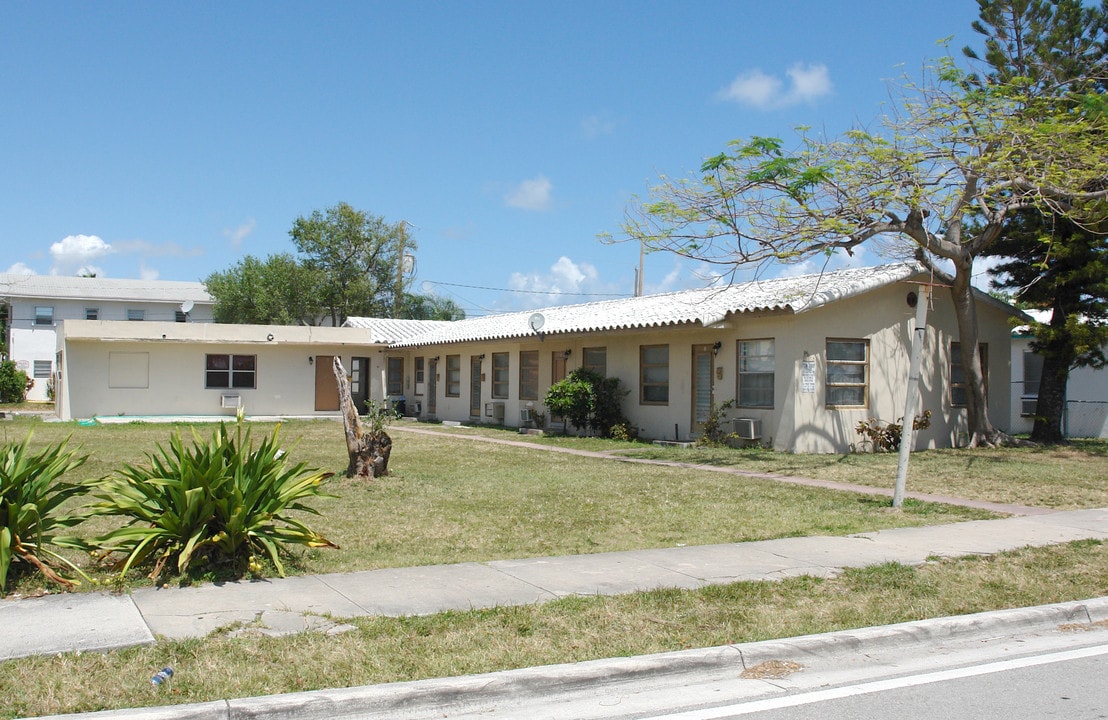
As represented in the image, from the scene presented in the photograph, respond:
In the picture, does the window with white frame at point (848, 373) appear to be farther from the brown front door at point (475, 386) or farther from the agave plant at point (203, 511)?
the agave plant at point (203, 511)

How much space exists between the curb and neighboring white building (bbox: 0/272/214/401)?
45709 millimetres

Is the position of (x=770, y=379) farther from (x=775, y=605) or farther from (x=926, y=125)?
(x=775, y=605)

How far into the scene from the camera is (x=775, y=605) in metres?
7.32

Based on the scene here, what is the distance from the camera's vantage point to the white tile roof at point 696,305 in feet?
64.3

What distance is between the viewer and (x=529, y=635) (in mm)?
6387

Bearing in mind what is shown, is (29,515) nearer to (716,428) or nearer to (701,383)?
(716,428)

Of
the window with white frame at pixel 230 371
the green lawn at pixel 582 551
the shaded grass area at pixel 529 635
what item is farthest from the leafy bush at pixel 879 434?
the window with white frame at pixel 230 371

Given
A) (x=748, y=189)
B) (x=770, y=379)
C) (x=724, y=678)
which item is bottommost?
(x=724, y=678)

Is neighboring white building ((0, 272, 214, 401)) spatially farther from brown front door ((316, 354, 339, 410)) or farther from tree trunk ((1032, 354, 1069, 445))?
tree trunk ((1032, 354, 1069, 445))

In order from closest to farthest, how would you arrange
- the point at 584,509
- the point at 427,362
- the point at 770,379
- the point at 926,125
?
the point at 584,509
the point at 926,125
the point at 770,379
the point at 427,362

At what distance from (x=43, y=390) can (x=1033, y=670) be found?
→ 166ft

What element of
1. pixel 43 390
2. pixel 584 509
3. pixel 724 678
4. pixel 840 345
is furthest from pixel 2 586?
pixel 43 390

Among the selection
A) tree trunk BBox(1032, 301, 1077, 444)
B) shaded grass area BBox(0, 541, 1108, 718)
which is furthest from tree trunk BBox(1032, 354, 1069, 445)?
shaded grass area BBox(0, 541, 1108, 718)

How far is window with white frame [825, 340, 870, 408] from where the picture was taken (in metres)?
20.2
